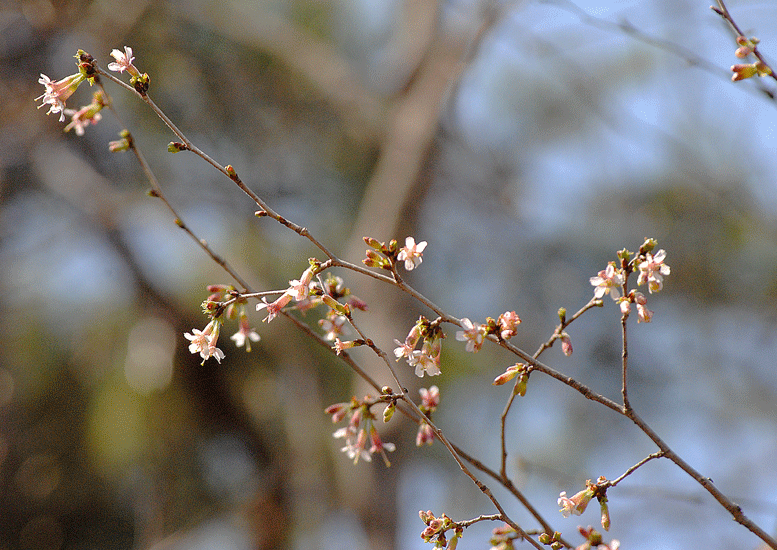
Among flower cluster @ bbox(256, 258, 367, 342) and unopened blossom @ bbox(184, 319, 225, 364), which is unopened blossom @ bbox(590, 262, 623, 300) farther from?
unopened blossom @ bbox(184, 319, 225, 364)

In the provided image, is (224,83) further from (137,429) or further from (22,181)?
(137,429)

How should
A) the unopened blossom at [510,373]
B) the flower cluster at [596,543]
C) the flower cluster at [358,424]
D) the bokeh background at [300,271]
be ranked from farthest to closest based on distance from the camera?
1. the bokeh background at [300,271]
2. the flower cluster at [358,424]
3. the unopened blossom at [510,373]
4. the flower cluster at [596,543]

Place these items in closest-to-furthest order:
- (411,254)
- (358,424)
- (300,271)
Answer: (411,254) → (358,424) → (300,271)

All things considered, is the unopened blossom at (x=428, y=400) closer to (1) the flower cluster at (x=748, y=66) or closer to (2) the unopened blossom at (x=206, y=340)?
(2) the unopened blossom at (x=206, y=340)

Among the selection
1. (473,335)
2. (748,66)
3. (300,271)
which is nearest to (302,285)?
(473,335)

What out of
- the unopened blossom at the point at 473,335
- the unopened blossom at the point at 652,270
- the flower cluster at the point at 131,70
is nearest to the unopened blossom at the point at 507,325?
the unopened blossom at the point at 473,335

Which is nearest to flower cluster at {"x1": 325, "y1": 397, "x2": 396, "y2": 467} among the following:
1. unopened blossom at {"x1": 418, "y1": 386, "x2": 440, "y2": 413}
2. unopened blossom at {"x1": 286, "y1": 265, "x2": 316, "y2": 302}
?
unopened blossom at {"x1": 418, "y1": 386, "x2": 440, "y2": 413}

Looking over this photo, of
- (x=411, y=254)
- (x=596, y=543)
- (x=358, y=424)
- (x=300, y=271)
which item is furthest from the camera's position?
(x=300, y=271)

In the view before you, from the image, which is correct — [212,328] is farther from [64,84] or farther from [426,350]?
[64,84]

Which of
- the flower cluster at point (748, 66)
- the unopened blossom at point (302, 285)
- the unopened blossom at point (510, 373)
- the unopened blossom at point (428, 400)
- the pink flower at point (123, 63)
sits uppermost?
the flower cluster at point (748, 66)

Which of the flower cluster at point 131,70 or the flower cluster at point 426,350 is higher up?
the flower cluster at point 131,70
